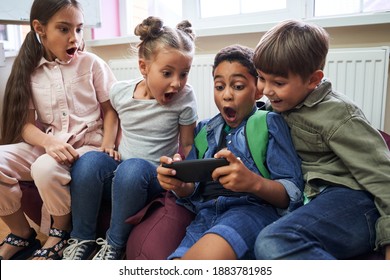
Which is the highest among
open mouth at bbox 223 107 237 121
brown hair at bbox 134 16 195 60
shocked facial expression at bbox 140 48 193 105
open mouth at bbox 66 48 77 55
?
brown hair at bbox 134 16 195 60

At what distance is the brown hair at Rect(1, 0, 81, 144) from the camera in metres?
1.36

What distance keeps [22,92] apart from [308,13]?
4.45 feet

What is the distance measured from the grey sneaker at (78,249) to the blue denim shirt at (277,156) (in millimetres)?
354

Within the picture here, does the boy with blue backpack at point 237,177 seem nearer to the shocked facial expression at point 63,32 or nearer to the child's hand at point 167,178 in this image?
the child's hand at point 167,178

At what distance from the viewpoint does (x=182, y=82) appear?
1.24 m

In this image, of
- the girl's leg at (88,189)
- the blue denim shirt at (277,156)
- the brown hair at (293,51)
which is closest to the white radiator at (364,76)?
the brown hair at (293,51)

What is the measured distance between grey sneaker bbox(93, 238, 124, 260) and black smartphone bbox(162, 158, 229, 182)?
39cm

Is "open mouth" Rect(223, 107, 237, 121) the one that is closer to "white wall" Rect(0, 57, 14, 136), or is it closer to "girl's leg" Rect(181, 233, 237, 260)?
"girl's leg" Rect(181, 233, 237, 260)

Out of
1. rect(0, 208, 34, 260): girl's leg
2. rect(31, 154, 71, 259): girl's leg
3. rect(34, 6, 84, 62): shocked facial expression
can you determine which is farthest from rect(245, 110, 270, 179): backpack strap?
rect(0, 208, 34, 260): girl's leg

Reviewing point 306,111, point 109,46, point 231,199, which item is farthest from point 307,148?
point 109,46

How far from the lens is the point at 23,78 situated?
4.57ft

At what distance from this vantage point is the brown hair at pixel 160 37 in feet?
3.98

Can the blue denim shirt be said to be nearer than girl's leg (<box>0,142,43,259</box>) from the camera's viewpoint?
Yes

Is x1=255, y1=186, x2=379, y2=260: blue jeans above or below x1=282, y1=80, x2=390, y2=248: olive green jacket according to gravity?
below
